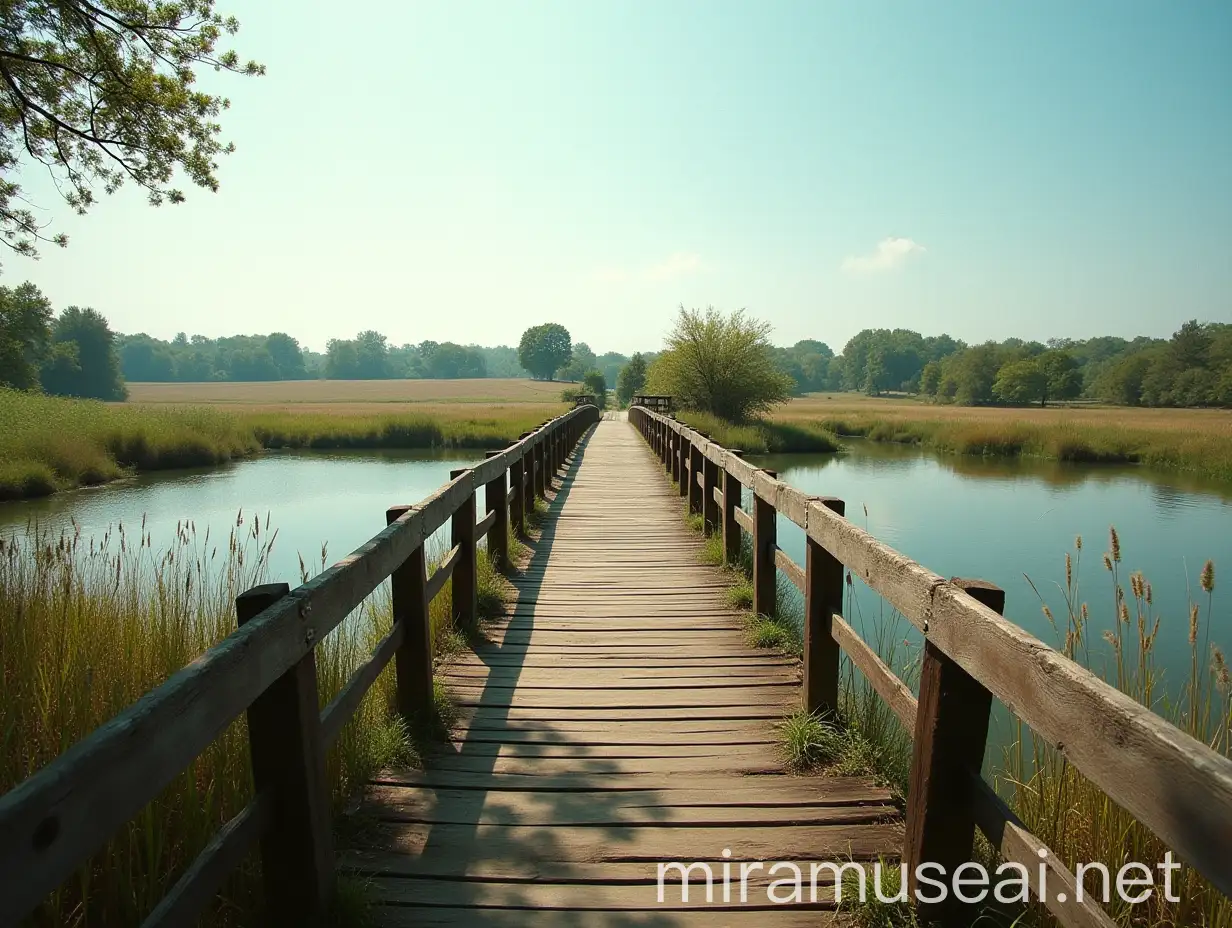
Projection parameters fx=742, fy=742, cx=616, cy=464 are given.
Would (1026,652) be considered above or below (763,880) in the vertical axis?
above

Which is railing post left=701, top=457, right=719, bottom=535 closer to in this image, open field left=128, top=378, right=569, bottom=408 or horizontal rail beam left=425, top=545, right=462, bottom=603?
horizontal rail beam left=425, top=545, right=462, bottom=603

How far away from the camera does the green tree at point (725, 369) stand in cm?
3647

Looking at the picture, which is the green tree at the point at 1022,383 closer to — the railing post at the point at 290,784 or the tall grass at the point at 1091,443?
the tall grass at the point at 1091,443

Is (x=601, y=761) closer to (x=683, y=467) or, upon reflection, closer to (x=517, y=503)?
(x=517, y=503)

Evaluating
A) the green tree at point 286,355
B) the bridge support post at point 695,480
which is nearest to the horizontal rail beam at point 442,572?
the bridge support post at point 695,480

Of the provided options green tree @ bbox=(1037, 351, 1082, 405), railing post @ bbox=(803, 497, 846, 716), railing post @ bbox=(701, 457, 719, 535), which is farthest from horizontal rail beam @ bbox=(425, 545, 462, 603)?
green tree @ bbox=(1037, 351, 1082, 405)

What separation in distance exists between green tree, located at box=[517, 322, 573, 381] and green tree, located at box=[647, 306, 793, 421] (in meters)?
105

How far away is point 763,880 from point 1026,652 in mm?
1306

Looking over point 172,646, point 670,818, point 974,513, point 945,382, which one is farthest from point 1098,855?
point 945,382

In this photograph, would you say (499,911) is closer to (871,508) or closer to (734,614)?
(734,614)

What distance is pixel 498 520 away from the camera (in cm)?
642

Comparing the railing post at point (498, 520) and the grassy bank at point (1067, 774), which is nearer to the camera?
the grassy bank at point (1067, 774)

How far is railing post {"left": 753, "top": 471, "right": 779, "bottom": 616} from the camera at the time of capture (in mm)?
4773

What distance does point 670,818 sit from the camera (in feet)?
9.04
